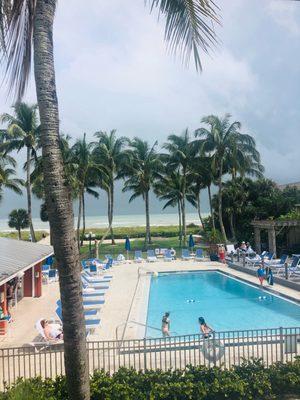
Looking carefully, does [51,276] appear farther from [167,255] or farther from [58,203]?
[58,203]

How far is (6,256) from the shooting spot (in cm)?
1453

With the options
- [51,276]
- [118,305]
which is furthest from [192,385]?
[51,276]

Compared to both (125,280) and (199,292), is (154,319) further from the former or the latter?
(125,280)

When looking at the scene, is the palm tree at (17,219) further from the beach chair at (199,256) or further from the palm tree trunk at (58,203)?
the palm tree trunk at (58,203)

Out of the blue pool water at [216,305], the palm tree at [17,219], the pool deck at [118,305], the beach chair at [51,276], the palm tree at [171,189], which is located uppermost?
the palm tree at [171,189]

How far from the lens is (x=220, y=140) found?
37.0 m

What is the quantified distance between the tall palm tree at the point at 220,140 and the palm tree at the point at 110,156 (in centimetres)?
715

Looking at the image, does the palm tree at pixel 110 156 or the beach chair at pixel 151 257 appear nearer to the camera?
the beach chair at pixel 151 257

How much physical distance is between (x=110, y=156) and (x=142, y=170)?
4974 millimetres

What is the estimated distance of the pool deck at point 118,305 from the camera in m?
12.7

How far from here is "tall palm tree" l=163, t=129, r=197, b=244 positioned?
40.2m

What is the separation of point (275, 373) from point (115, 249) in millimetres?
32743

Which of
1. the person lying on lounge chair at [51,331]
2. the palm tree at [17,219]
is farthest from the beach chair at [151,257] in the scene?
the palm tree at [17,219]

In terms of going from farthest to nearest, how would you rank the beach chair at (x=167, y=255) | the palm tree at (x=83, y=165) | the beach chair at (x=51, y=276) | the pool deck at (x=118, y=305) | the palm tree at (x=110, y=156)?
1. the palm tree at (x=110, y=156)
2. the palm tree at (x=83, y=165)
3. the beach chair at (x=167, y=255)
4. the beach chair at (x=51, y=276)
5. the pool deck at (x=118, y=305)
